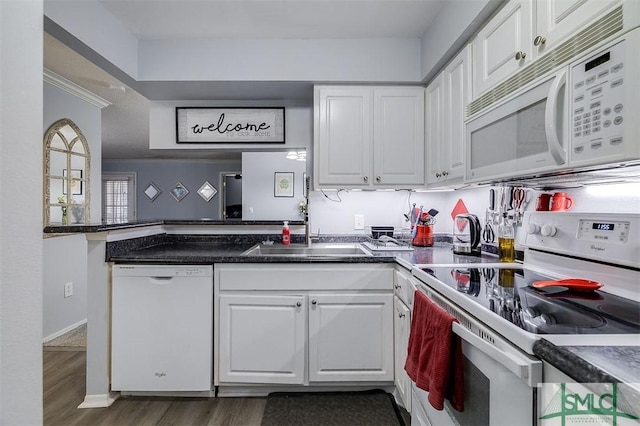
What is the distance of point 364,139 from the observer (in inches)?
93.0

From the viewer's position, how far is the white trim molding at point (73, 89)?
2939 mm

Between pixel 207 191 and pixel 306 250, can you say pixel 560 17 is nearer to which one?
pixel 306 250

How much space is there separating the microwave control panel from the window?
21.6 ft

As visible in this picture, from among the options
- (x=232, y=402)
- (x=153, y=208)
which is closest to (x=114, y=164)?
(x=153, y=208)

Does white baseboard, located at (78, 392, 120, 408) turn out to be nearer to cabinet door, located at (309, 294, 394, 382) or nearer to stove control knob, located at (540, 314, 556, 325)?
cabinet door, located at (309, 294, 394, 382)

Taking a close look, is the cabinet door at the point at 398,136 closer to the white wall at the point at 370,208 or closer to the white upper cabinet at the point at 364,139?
the white upper cabinet at the point at 364,139

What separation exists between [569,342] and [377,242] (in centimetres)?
174

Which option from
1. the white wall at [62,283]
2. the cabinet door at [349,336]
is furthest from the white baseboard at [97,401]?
the white wall at [62,283]

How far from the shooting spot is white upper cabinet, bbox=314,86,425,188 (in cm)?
Answer: 236

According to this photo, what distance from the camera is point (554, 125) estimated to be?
1067mm

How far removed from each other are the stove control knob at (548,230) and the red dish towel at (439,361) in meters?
0.59

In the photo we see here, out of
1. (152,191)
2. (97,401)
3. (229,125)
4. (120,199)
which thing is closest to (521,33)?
(229,125)

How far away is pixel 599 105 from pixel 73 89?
13.3 feet

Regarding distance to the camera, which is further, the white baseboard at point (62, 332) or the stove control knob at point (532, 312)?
the white baseboard at point (62, 332)
